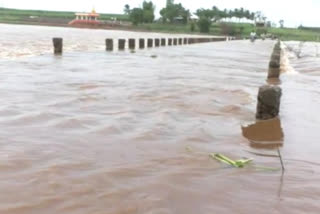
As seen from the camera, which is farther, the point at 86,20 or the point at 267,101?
the point at 86,20

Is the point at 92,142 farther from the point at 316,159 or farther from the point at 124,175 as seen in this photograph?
the point at 316,159

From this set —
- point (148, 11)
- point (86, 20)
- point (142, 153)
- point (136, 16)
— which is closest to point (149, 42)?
point (142, 153)

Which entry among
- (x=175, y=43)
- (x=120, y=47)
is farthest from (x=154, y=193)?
(x=175, y=43)

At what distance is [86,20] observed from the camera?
114625mm

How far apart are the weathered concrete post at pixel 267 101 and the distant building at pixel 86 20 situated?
106523 millimetres

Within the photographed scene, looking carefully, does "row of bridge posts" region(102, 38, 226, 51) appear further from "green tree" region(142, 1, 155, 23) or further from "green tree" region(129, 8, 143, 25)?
"green tree" region(142, 1, 155, 23)

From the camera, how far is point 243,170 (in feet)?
18.2

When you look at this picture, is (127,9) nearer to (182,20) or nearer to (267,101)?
(182,20)

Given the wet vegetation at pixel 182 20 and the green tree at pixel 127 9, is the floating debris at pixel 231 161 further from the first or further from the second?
the green tree at pixel 127 9

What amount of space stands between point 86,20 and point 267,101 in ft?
359

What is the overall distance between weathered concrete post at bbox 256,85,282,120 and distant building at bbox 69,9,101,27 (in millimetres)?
106523

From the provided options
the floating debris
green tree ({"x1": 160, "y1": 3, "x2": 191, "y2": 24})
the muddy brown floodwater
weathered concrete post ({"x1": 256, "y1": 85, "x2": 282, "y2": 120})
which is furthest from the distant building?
the floating debris

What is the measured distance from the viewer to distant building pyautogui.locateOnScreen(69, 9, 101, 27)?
369ft

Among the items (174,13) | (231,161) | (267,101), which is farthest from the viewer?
(174,13)
